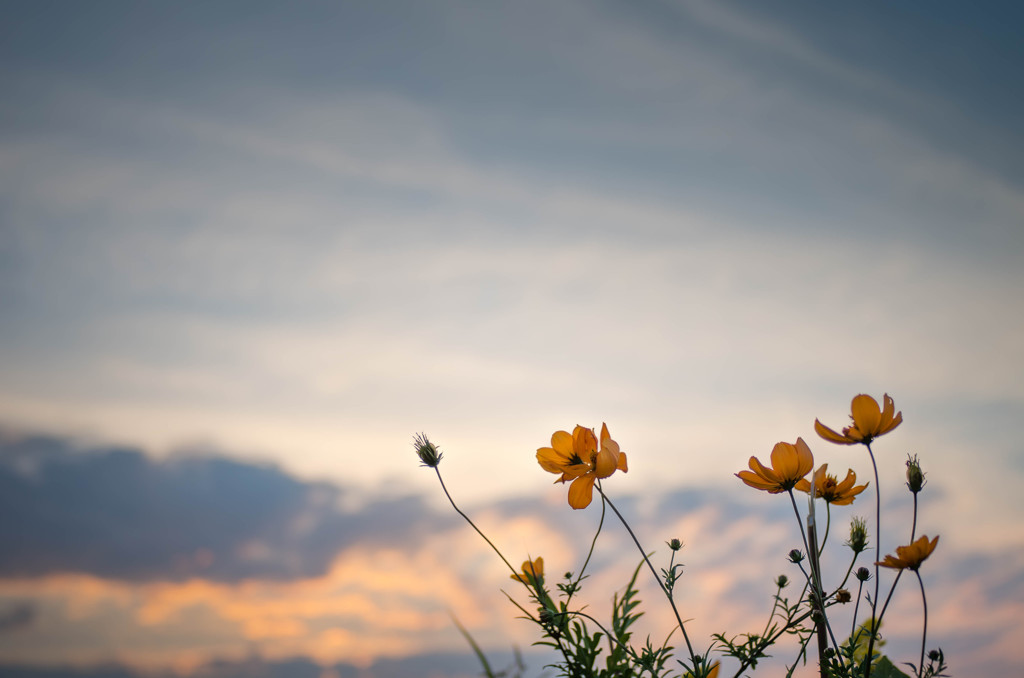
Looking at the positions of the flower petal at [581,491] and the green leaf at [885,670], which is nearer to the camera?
the flower petal at [581,491]

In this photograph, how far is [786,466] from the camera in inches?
80.7

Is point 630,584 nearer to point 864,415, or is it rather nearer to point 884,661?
point 864,415

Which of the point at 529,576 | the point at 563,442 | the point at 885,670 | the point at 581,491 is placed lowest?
the point at 885,670

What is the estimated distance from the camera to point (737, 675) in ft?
5.95

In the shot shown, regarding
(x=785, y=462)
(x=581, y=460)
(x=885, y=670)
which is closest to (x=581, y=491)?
(x=581, y=460)

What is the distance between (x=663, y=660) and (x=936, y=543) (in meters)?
0.76

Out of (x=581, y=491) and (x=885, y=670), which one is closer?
(x=581, y=491)

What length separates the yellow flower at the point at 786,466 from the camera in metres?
2.05

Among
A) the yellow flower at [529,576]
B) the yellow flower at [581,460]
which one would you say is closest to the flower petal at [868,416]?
the yellow flower at [581,460]

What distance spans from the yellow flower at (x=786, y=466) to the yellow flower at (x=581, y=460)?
1.57 ft

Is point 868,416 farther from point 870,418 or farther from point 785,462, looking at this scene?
point 785,462

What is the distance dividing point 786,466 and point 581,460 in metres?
0.61

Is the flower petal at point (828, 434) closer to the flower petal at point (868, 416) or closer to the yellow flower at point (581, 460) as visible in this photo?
the flower petal at point (868, 416)

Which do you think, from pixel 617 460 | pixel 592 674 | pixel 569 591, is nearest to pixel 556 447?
pixel 617 460
